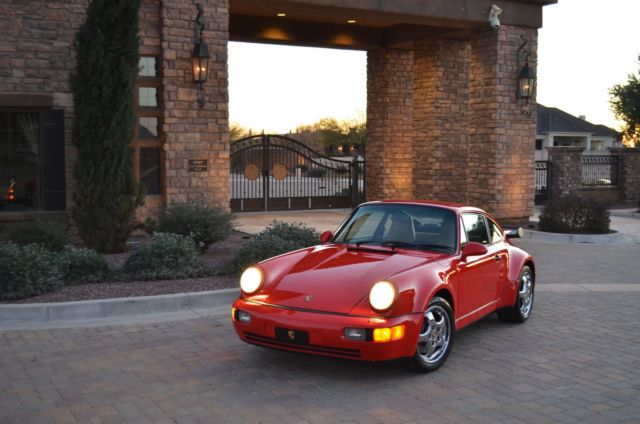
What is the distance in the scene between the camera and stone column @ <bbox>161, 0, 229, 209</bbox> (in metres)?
13.2

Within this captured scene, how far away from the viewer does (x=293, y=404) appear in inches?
201

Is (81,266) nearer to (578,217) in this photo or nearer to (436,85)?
(578,217)

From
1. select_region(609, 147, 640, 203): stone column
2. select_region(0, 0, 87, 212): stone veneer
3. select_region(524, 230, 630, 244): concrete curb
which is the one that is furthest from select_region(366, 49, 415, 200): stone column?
select_region(609, 147, 640, 203): stone column

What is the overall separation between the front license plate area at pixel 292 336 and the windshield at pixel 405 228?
1.60 metres

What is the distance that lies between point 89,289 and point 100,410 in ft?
12.6

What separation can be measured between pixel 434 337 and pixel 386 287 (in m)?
0.82

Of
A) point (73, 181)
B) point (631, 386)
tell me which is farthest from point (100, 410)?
point (73, 181)

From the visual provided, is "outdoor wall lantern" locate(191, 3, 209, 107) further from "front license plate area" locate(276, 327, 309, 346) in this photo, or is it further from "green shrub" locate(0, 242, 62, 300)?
"front license plate area" locate(276, 327, 309, 346)

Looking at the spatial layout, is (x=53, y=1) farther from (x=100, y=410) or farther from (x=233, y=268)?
(x=100, y=410)

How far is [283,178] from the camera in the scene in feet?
67.6

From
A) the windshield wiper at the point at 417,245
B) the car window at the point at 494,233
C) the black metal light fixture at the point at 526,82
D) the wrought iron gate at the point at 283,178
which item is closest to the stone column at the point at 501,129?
the black metal light fixture at the point at 526,82

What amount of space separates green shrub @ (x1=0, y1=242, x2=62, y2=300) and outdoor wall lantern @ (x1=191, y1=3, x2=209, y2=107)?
5.58m

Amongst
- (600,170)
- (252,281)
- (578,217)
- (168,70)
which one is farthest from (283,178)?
(600,170)

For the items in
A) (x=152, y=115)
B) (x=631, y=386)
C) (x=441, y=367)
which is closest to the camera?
(x=631, y=386)
